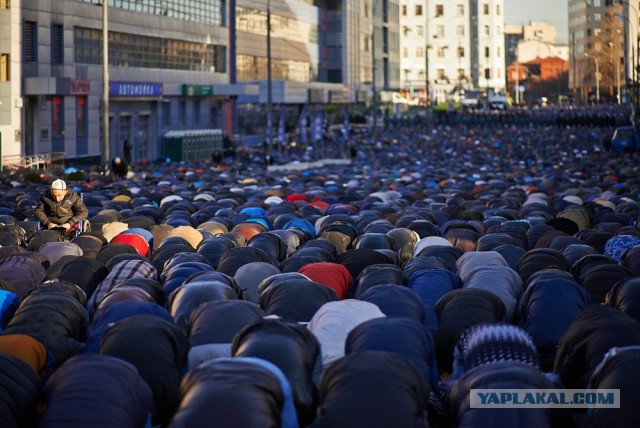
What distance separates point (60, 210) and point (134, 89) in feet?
160

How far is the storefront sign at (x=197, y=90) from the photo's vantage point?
80.4 meters

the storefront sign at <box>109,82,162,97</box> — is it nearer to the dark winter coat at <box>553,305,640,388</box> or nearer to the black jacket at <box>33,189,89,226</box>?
the black jacket at <box>33,189,89,226</box>

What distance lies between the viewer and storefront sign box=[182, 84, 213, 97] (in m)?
80.4

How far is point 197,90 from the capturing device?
81938mm

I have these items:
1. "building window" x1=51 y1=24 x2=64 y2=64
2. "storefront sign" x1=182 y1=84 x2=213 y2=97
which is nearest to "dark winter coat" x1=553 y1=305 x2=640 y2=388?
"building window" x1=51 y1=24 x2=64 y2=64

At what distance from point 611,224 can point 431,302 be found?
9310mm

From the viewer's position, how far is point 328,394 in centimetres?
1009

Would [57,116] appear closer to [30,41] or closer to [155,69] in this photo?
[30,41]

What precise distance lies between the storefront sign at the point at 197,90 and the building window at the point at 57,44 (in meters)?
17.9

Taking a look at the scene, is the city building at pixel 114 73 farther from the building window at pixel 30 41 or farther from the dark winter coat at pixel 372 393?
the dark winter coat at pixel 372 393

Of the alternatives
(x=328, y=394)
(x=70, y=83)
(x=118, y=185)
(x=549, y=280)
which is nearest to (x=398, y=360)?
(x=328, y=394)

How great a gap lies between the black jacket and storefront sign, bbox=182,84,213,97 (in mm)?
58490

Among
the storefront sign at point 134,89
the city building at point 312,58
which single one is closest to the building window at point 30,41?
the storefront sign at point 134,89

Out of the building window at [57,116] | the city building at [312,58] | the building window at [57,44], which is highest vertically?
the city building at [312,58]
